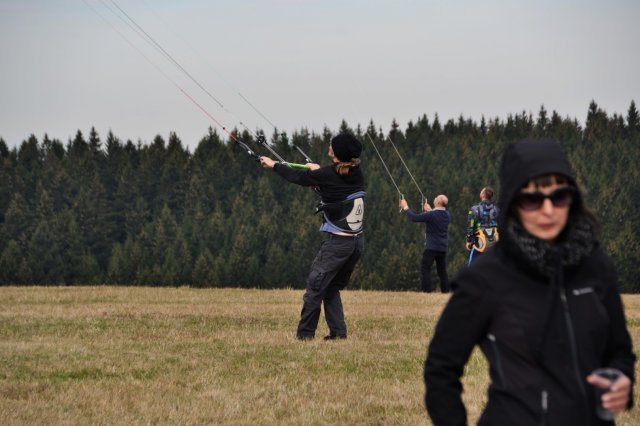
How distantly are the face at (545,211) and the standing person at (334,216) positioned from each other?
8064 mm

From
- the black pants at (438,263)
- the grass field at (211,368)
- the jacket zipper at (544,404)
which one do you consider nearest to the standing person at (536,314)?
the jacket zipper at (544,404)

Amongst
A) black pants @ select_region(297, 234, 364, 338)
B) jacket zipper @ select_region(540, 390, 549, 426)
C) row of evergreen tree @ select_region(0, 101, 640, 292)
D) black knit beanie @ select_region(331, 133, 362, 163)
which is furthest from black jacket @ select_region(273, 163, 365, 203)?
row of evergreen tree @ select_region(0, 101, 640, 292)

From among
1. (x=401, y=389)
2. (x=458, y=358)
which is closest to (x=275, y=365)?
(x=401, y=389)

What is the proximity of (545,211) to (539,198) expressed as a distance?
0.16 ft

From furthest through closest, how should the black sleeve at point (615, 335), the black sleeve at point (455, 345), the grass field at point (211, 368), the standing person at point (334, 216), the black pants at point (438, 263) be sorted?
the black pants at point (438, 263) → the standing person at point (334, 216) → the grass field at point (211, 368) → the black sleeve at point (615, 335) → the black sleeve at point (455, 345)

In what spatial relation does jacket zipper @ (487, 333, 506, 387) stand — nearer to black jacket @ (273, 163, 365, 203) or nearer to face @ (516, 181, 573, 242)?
face @ (516, 181, 573, 242)

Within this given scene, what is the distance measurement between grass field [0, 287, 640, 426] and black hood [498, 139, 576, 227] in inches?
180

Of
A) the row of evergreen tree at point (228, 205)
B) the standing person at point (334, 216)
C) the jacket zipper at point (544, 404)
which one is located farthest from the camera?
the row of evergreen tree at point (228, 205)

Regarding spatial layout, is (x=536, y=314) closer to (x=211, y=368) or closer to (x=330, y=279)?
(x=211, y=368)

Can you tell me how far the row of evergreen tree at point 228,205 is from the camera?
372 feet

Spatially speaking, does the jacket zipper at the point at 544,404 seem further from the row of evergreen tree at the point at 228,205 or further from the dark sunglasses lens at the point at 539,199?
the row of evergreen tree at the point at 228,205

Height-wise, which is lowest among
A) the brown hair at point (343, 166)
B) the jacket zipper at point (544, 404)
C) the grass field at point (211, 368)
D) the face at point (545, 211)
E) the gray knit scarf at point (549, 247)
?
the grass field at point (211, 368)

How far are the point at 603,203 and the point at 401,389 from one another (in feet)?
365

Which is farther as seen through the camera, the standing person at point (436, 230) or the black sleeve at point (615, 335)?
the standing person at point (436, 230)
